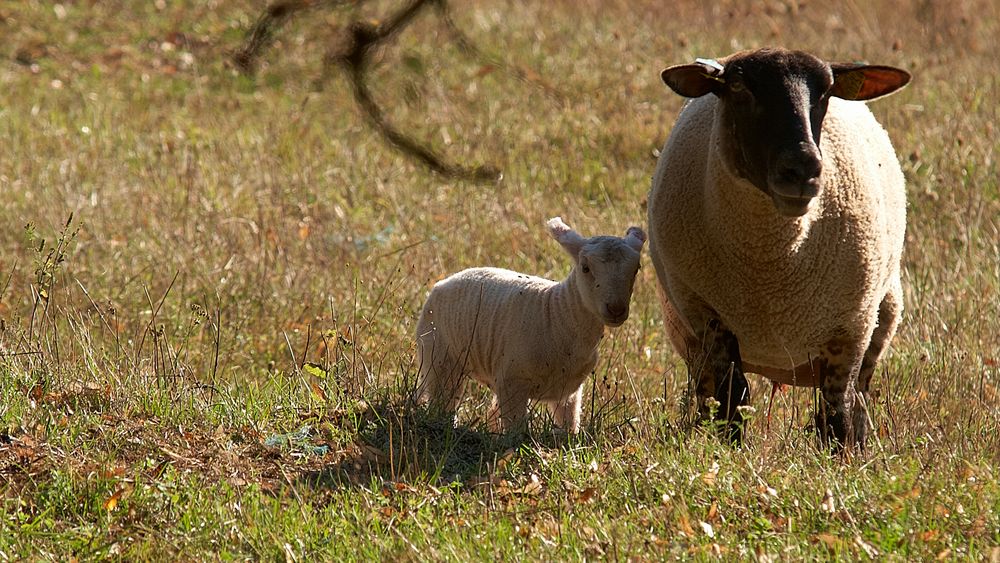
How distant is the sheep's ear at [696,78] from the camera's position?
5505 mm

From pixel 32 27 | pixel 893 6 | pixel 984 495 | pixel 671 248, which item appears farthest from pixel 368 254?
pixel 893 6

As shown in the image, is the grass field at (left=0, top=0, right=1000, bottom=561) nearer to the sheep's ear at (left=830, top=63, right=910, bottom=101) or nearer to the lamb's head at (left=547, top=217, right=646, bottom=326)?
the lamb's head at (left=547, top=217, right=646, bottom=326)

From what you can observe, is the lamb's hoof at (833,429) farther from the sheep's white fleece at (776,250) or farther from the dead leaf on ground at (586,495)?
the dead leaf on ground at (586,495)

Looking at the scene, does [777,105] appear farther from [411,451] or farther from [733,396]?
[411,451]

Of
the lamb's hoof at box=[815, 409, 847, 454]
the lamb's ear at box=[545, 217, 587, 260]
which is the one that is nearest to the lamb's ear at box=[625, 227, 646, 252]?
the lamb's ear at box=[545, 217, 587, 260]

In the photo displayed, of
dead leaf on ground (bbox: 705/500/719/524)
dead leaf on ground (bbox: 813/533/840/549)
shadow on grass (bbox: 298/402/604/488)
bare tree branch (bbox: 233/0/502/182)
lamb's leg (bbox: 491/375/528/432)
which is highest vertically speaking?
bare tree branch (bbox: 233/0/502/182)

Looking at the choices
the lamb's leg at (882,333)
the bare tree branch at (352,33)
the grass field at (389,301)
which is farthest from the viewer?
the lamb's leg at (882,333)

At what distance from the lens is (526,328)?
6.38 meters

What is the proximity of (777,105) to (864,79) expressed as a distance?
76cm

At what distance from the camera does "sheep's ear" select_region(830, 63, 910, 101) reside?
5.57 metres

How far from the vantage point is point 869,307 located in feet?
19.4

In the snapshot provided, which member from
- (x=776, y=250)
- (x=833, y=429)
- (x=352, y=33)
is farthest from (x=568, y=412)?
(x=352, y=33)

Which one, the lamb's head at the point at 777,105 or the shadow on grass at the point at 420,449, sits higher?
the lamb's head at the point at 777,105

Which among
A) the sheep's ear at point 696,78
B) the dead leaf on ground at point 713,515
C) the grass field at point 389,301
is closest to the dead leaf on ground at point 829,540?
the grass field at point 389,301
